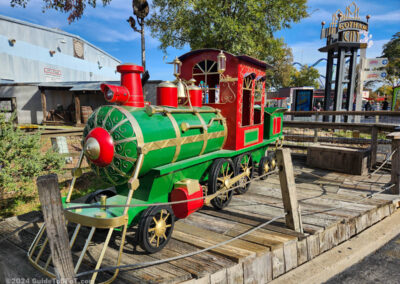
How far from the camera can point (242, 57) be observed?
477cm

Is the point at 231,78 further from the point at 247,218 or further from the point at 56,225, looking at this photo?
the point at 56,225

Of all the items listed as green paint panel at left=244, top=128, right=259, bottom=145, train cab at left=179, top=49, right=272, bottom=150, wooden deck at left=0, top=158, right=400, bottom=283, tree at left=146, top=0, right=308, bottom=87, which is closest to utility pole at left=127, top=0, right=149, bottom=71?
tree at left=146, top=0, right=308, bottom=87

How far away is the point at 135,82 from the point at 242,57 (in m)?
2.19

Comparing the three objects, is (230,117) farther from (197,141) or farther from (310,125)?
(310,125)

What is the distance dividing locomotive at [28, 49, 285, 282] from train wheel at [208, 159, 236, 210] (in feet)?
0.06

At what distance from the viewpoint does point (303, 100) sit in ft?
68.8

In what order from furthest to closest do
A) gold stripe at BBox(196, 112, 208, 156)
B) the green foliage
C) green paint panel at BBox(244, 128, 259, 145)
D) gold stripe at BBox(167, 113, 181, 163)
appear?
green paint panel at BBox(244, 128, 259, 145) < the green foliage < gold stripe at BBox(196, 112, 208, 156) < gold stripe at BBox(167, 113, 181, 163)

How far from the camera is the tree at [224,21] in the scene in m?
12.6

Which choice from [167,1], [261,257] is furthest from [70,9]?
[261,257]

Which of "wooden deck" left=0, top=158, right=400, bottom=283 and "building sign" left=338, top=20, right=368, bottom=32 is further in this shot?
"building sign" left=338, top=20, right=368, bottom=32

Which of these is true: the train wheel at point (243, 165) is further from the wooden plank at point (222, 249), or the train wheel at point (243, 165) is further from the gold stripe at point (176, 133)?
the wooden plank at point (222, 249)

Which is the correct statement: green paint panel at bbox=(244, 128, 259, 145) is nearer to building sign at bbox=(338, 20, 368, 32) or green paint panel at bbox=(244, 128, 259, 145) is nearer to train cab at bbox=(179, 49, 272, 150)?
train cab at bbox=(179, 49, 272, 150)

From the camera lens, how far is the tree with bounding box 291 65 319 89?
140ft

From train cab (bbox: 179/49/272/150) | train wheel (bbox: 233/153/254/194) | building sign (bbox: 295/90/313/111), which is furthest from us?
building sign (bbox: 295/90/313/111)
